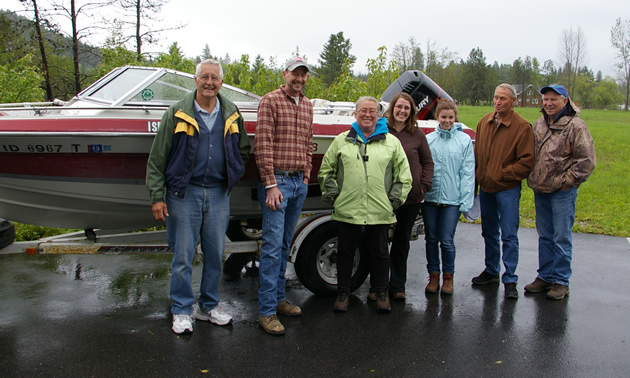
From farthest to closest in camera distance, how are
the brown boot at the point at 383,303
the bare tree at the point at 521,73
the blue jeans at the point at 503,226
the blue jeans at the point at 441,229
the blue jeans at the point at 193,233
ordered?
1. the bare tree at the point at 521,73
2. the blue jeans at the point at 503,226
3. the blue jeans at the point at 441,229
4. the brown boot at the point at 383,303
5. the blue jeans at the point at 193,233

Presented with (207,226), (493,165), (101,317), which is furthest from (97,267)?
(493,165)

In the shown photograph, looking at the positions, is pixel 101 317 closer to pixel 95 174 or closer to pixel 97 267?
pixel 95 174

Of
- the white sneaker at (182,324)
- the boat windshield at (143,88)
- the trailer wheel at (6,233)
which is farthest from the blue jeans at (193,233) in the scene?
the trailer wheel at (6,233)

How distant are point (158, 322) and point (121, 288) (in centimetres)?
102

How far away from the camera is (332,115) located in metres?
5.10

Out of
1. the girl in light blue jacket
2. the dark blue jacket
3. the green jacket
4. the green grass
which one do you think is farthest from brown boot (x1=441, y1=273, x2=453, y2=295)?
the green grass

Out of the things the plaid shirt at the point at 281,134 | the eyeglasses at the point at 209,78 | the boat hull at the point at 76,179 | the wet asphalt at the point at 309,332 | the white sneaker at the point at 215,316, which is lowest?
the wet asphalt at the point at 309,332

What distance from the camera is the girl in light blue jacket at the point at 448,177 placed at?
14.4 ft

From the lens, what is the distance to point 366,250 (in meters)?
4.30

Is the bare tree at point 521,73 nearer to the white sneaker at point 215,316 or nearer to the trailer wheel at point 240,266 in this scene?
the trailer wheel at point 240,266

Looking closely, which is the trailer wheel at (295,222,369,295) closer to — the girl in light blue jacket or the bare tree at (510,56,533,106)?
the girl in light blue jacket

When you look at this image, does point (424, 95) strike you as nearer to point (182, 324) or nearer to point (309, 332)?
point (309, 332)

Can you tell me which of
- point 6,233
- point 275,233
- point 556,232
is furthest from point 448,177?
point 6,233

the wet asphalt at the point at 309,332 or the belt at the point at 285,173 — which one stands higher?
the belt at the point at 285,173
